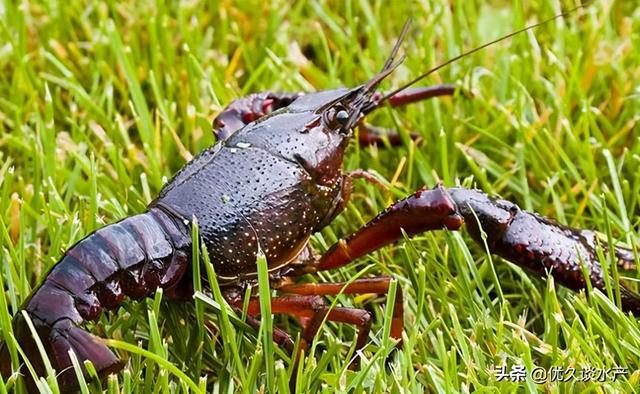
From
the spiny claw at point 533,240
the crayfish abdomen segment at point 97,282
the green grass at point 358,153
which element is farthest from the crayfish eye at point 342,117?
the crayfish abdomen segment at point 97,282

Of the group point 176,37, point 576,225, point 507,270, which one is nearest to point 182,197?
point 507,270

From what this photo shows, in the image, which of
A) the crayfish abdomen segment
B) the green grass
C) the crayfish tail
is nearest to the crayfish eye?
the green grass

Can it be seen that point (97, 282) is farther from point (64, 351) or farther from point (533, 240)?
point (533, 240)

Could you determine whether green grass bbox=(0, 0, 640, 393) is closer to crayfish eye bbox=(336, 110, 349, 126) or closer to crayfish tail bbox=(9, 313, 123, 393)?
crayfish tail bbox=(9, 313, 123, 393)

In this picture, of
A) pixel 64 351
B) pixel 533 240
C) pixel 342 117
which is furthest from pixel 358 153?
pixel 64 351

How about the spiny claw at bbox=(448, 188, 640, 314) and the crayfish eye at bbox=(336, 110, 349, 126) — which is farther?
the crayfish eye at bbox=(336, 110, 349, 126)

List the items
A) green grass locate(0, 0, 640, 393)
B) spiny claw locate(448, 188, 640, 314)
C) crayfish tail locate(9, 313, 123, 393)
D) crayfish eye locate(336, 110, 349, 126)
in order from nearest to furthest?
1. crayfish tail locate(9, 313, 123, 393)
2. green grass locate(0, 0, 640, 393)
3. spiny claw locate(448, 188, 640, 314)
4. crayfish eye locate(336, 110, 349, 126)
